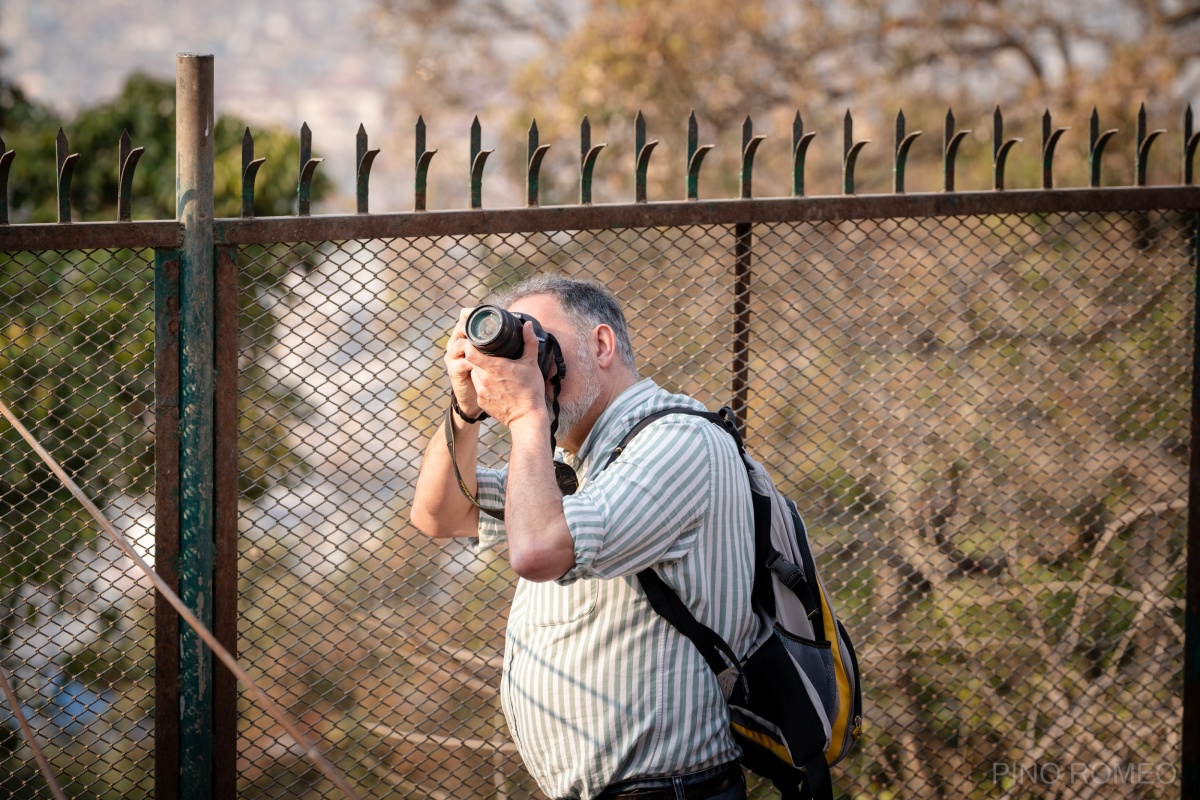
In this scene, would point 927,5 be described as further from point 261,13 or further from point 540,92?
point 261,13

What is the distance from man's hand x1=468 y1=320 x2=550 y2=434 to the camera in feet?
5.89

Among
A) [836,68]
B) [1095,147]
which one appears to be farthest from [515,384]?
[836,68]

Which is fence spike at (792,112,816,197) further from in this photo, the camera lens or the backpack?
the camera lens

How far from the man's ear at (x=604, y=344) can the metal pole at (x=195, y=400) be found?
1.00 metres

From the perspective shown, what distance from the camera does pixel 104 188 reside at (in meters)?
5.86

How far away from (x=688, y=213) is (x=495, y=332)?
1.10 metres

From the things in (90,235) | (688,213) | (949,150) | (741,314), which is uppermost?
(949,150)

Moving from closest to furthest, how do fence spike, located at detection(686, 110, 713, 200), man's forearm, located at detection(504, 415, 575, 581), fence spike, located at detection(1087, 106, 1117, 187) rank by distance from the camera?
man's forearm, located at detection(504, 415, 575, 581)
fence spike, located at detection(686, 110, 713, 200)
fence spike, located at detection(1087, 106, 1117, 187)

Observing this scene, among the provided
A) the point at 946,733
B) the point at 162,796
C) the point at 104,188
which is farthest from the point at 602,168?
the point at 162,796

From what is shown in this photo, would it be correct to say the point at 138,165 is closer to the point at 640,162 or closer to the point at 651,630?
the point at 640,162

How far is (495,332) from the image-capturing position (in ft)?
5.83

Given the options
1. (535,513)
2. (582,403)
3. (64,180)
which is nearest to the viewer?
(535,513)

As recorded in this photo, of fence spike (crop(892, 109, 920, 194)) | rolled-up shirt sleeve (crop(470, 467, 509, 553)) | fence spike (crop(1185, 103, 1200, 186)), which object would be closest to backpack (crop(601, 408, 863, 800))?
rolled-up shirt sleeve (crop(470, 467, 509, 553))

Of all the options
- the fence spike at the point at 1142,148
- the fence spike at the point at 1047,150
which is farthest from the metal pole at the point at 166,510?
the fence spike at the point at 1142,148
